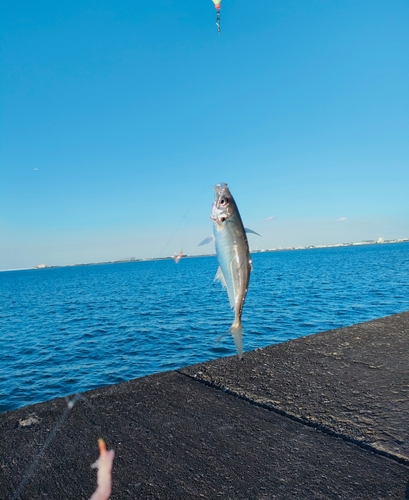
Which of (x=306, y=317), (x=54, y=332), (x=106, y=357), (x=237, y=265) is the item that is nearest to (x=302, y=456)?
(x=237, y=265)

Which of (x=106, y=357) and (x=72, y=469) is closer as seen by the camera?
(x=72, y=469)

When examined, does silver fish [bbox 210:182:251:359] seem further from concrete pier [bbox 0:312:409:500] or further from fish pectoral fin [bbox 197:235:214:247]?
concrete pier [bbox 0:312:409:500]

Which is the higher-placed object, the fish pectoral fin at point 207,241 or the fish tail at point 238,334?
the fish pectoral fin at point 207,241

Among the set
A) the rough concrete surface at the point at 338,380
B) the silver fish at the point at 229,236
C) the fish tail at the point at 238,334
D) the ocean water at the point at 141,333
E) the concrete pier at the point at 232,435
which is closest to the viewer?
the silver fish at the point at 229,236

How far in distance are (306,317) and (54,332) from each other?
1437cm

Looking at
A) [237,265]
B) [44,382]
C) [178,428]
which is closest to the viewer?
[237,265]

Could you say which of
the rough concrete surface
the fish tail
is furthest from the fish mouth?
the rough concrete surface

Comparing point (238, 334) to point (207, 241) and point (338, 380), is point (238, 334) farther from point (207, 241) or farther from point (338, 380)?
point (338, 380)

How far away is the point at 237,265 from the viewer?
1.59 metres

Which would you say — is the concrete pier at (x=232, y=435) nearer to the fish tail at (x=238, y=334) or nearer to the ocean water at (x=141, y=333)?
the fish tail at (x=238, y=334)

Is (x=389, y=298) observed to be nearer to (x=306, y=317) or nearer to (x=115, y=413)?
(x=306, y=317)

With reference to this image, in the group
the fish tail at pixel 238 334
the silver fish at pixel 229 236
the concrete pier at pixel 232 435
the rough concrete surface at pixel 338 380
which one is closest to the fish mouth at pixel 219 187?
the silver fish at pixel 229 236

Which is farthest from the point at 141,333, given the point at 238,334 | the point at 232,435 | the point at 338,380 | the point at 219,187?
the point at 219,187

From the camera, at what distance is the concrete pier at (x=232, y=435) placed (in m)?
2.79
